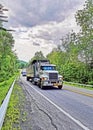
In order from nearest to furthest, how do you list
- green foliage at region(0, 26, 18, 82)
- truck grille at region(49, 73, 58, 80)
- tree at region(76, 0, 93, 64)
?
truck grille at region(49, 73, 58, 80) → tree at region(76, 0, 93, 64) → green foliage at region(0, 26, 18, 82)

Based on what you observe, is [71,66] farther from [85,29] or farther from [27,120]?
[27,120]

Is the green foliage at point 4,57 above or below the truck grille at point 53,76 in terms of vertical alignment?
above

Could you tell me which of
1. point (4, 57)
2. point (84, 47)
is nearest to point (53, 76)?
point (84, 47)

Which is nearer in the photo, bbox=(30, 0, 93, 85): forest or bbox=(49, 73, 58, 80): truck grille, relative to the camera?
bbox=(49, 73, 58, 80): truck grille

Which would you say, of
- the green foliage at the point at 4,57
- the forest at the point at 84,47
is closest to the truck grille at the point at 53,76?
the forest at the point at 84,47

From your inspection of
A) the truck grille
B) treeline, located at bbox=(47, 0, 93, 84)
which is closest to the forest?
treeline, located at bbox=(47, 0, 93, 84)

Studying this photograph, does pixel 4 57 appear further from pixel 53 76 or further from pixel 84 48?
pixel 53 76

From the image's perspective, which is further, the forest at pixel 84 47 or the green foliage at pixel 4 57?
the green foliage at pixel 4 57

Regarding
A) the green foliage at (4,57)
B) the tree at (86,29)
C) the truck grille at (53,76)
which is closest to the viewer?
the truck grille at (53,76)

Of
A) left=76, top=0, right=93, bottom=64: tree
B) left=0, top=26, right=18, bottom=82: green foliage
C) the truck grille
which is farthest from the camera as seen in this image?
left=0, top=26, right=18, bottom=82: green foliage

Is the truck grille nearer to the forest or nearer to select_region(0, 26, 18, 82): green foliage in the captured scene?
the forest

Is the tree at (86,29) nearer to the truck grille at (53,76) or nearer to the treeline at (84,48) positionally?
the treeline at (84,48)

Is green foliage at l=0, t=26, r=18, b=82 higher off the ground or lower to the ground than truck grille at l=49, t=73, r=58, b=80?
higher

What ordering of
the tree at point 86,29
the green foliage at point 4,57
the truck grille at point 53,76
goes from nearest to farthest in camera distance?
1. the truck grille at point 53,76
2. the tree at point 86,29
3. the green foliage at point 4,57
